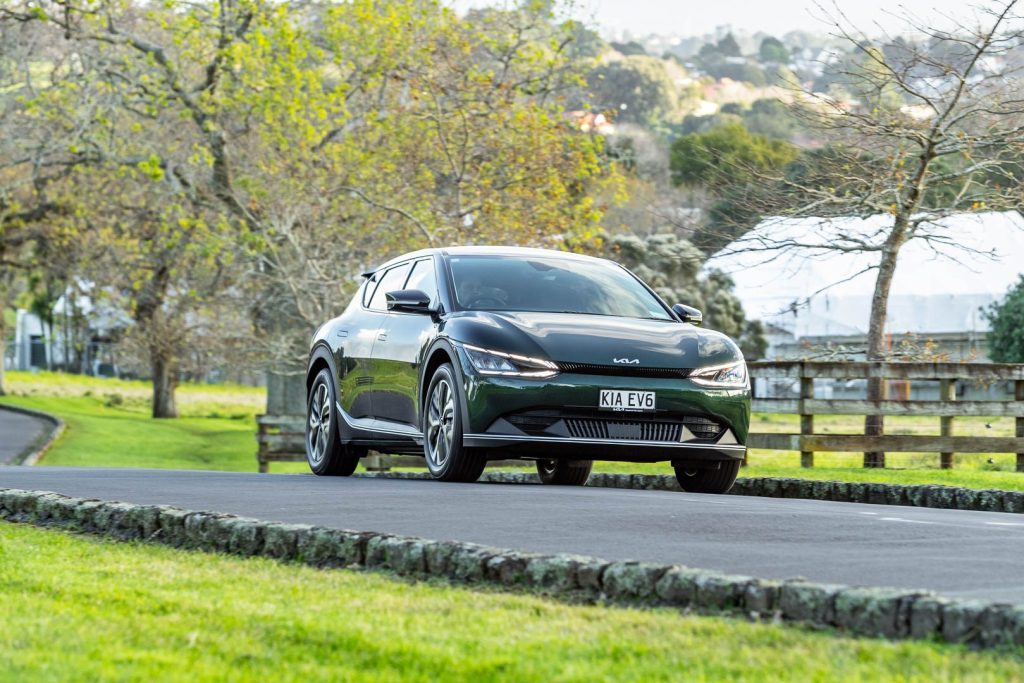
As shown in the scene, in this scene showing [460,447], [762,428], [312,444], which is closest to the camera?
[460,447]

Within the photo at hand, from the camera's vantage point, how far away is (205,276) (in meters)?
44.4

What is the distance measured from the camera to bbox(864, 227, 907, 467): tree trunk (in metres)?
19.4

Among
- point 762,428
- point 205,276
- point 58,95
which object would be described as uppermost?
point 58,95

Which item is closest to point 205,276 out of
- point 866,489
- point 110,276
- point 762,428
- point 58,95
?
point 110,276

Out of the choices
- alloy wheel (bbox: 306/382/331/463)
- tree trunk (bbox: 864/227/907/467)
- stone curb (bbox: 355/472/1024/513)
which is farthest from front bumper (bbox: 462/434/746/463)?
tree trunk (bbox: 864/227/907/467)

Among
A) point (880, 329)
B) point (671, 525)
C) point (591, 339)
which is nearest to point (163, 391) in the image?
point (880, 329)

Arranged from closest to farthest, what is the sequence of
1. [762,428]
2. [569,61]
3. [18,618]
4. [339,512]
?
1. [18,618]
2. [339,512]
3. [569,61]
4. [762,428]

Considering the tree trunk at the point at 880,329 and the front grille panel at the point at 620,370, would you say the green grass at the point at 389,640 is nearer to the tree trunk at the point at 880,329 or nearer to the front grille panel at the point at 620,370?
the front grille panel at the point at 620,370

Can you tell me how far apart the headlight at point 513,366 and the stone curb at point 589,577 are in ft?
9.95

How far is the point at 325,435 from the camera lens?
48.1ft

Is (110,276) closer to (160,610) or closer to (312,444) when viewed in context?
(312,444)

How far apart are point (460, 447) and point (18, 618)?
19.6ft

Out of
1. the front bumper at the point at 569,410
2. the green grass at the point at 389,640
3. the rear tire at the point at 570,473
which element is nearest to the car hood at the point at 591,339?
the front bumper at the point at 569,410

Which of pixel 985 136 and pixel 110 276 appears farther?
pixel 110 276
